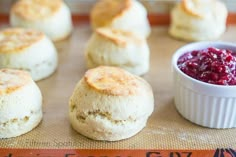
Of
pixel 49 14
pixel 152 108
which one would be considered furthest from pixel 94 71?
pixel 49 14

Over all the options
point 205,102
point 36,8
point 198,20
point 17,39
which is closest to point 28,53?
point 17,39

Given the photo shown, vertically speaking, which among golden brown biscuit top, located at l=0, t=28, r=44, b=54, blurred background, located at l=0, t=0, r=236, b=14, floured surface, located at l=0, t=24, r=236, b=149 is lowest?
floured surface, located at l=0, t=24, r=236, b=149

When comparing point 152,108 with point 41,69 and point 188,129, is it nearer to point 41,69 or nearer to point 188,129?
point 188,129

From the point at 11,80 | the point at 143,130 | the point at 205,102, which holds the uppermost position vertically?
the point at 11,80

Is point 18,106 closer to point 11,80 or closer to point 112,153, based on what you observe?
point 11,80

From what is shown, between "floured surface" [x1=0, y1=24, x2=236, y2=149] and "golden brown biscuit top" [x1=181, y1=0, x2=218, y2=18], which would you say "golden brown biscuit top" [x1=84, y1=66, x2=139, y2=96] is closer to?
"floured surface" [x1=0, y1=24, x2=236, y2=149]

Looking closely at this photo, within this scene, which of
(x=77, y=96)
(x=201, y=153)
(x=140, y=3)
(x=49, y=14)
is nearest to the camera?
(x=201, y=153)

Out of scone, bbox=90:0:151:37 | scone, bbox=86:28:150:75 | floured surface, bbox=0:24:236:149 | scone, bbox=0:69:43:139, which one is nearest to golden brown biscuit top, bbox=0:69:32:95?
scone, bbox=0:69:43:139
